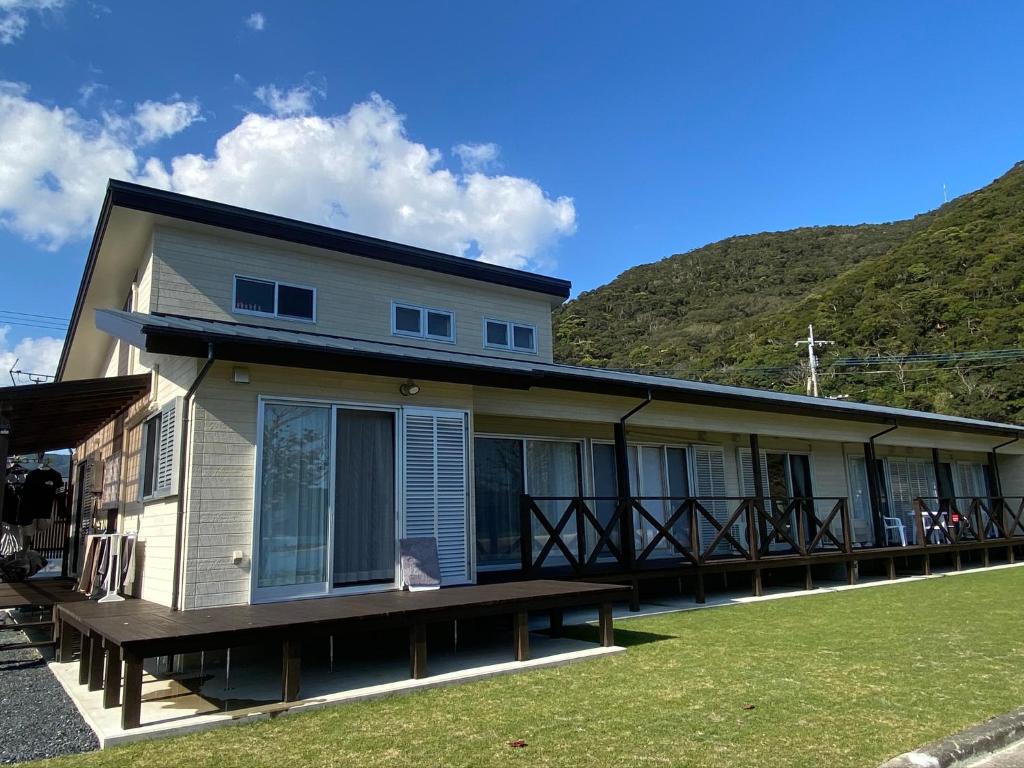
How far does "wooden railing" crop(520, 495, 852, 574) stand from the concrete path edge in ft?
17.3

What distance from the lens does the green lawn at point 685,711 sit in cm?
400

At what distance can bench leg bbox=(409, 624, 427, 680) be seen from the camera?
19.0 feet

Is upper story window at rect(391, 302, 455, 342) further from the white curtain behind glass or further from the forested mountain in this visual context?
the forested mountain

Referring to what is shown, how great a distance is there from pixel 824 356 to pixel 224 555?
40.9 meters

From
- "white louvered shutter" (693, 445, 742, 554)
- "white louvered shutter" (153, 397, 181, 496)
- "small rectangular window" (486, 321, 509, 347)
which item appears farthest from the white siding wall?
"white louvered shutter" (693, 445, 742, 554)

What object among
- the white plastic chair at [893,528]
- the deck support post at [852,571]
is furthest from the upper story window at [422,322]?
the white plastic chair at [893,528]

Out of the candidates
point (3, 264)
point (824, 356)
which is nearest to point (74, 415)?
point (3, 264)

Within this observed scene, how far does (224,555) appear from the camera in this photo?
6488mm

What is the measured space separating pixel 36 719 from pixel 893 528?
51.2 ft

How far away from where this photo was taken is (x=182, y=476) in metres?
6.52

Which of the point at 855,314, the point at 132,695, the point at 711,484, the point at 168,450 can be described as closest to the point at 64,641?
the point at 168,450

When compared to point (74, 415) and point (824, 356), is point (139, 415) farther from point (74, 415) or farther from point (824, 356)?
point (824, 356)

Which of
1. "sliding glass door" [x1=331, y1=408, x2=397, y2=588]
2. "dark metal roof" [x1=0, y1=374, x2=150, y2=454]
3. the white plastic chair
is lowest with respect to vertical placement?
the white plastic chair

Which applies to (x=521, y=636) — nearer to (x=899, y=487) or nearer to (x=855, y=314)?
(x=899, y=487)
